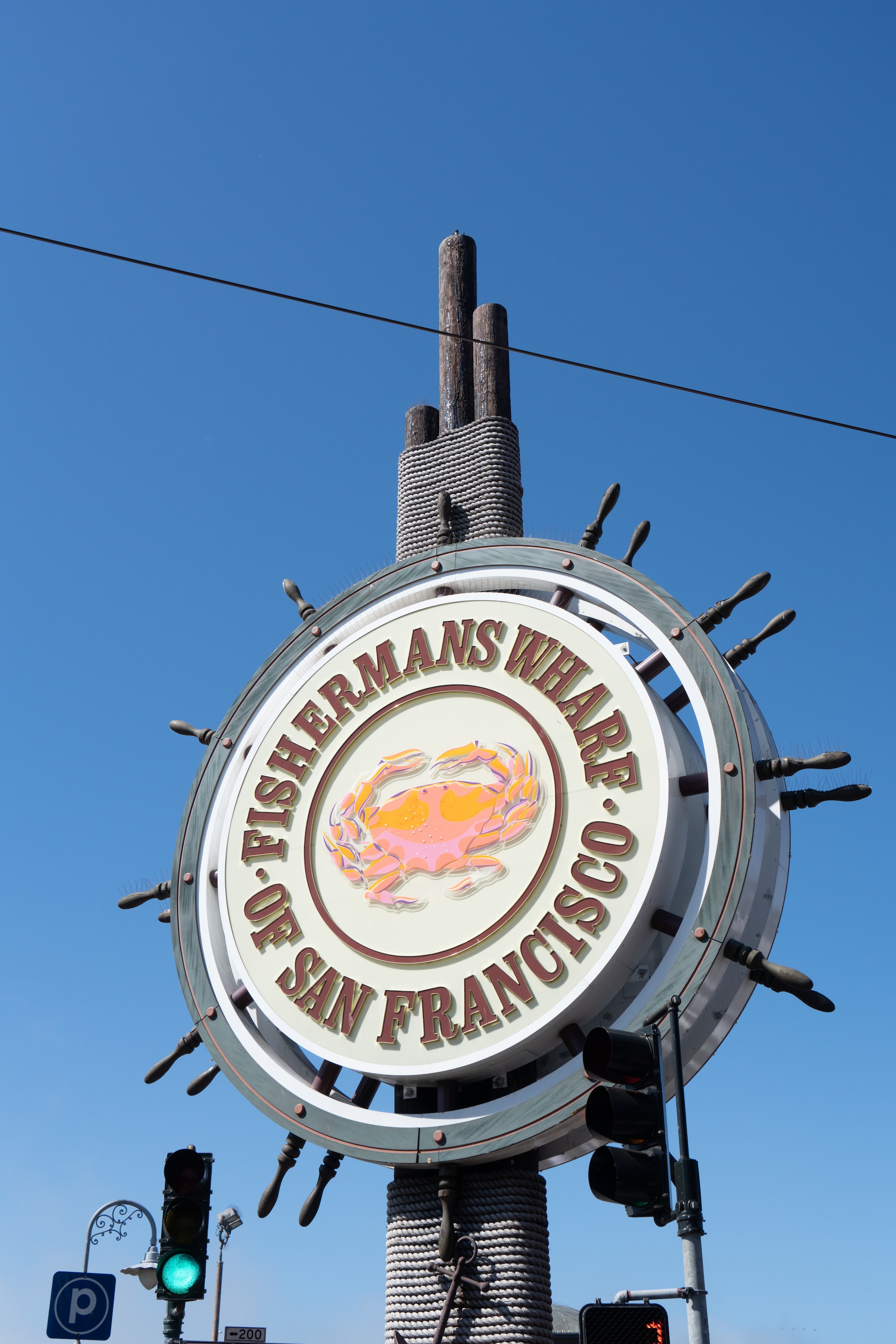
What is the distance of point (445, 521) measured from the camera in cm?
1186

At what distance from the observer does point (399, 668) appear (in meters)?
11.0

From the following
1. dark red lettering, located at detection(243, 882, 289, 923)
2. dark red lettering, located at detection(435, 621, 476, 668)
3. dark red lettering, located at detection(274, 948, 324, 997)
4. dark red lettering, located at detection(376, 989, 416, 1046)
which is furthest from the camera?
dark red lettering, located at detection(435, 621, 476, 668)

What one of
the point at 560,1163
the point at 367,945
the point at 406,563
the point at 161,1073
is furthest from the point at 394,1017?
the point at 406,563

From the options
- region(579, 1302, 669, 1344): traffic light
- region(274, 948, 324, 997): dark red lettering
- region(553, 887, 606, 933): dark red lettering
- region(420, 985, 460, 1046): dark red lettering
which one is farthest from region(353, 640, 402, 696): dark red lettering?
region(579, 1302, 669, 1344): traffic light

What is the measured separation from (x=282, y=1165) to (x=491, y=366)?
705 cm

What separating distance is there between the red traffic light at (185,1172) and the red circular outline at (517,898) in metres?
2.85

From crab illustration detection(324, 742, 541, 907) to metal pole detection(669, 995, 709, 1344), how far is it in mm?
3753

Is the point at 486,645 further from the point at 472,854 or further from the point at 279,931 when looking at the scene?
the point at 279,931

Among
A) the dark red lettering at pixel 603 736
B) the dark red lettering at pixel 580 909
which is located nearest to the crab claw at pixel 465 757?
the dark red lettering at pixel 603 736

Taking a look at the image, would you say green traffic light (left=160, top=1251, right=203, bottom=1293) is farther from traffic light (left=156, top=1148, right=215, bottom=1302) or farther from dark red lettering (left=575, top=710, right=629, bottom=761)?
dark red lettering (left=575, top=710, right=629, bottom=761)

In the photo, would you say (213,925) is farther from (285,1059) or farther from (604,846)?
(604,846)

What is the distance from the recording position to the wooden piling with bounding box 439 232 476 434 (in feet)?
42.2

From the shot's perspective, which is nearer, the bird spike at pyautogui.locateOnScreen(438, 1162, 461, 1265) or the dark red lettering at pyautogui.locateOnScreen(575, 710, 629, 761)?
the bird spike at pyautogui.locateOnScreen(438, 1162, 461, 1265)

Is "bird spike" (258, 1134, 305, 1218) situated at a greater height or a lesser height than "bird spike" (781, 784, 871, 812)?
lesser
